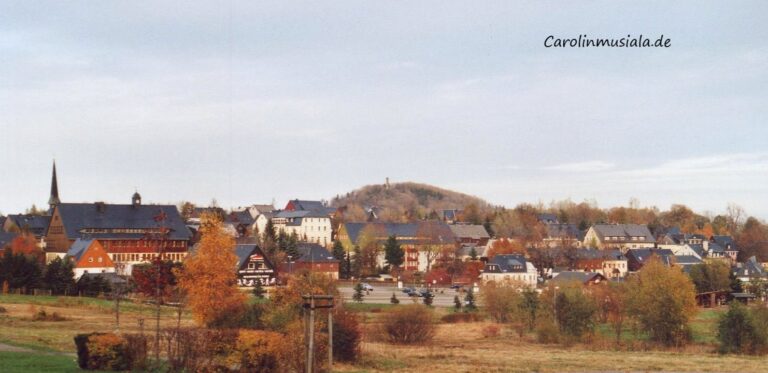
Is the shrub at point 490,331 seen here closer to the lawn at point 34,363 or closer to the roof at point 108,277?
the roof at point 108,277

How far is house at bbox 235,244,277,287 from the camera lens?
88750mm

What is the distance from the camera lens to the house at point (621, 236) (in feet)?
518

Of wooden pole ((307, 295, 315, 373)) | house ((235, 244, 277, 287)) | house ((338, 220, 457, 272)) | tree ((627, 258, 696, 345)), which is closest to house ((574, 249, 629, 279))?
house ((338, 220, 457, 272))

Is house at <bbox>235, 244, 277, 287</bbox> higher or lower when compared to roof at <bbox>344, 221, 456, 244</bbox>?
lower

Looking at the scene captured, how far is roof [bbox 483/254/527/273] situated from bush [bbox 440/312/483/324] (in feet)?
135

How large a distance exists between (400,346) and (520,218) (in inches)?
5427

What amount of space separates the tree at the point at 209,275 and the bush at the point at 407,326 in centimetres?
922

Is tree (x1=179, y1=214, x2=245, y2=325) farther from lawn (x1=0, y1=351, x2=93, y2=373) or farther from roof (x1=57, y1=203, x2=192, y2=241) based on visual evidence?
roof (x1=57, y1=203, x2=192, y2=241)

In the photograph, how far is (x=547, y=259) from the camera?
127m

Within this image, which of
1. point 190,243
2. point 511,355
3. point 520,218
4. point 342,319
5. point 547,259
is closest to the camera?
point 342,319

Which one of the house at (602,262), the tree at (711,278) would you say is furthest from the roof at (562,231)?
the tree at (711,278)

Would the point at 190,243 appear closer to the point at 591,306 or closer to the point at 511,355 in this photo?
the point at 591,306

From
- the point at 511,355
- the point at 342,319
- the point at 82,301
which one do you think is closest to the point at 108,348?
the point at 342,319

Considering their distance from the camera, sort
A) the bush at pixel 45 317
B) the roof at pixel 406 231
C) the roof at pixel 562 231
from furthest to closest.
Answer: the roof at pixel 562 231, the roof at pixel 406 231, the bush at pixel 45 317
